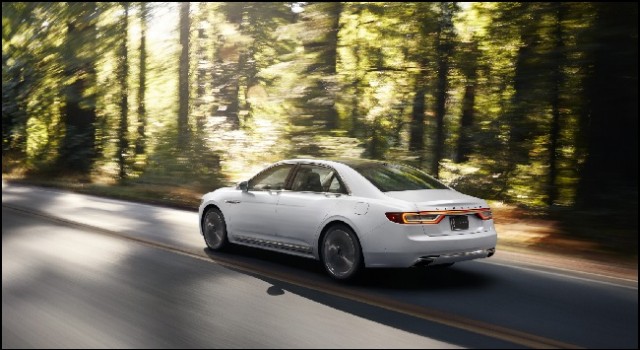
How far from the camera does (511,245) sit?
11461 mm

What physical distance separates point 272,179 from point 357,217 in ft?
6.71

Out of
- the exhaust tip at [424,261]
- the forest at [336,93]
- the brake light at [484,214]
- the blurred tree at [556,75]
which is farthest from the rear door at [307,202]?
the blurred tree at [556,75]

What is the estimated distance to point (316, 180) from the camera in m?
8.44

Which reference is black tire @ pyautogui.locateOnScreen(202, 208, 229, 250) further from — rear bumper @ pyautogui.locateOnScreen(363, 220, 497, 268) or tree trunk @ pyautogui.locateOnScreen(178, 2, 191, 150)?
tree trunk @ pyautogui.locateOnScreen(178, 2, 191, 150)

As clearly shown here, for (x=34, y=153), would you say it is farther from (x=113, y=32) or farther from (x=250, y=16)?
(x=250, y=16)

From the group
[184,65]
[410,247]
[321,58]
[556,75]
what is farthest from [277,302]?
[184,65]

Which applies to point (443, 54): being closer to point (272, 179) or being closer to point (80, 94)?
point (272, 179)

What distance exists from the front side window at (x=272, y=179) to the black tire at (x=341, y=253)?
1349 mm

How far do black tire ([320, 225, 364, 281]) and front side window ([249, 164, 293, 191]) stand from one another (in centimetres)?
135

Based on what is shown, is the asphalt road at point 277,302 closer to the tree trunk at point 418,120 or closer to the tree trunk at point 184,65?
the tree trunk at point 418,120

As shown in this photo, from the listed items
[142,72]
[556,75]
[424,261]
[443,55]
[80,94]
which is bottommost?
[424,261]

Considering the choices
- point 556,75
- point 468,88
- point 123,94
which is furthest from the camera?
point 123,94

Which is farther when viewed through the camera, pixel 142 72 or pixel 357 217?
pixel 142 72

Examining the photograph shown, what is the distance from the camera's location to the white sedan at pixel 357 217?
23.4 feet
